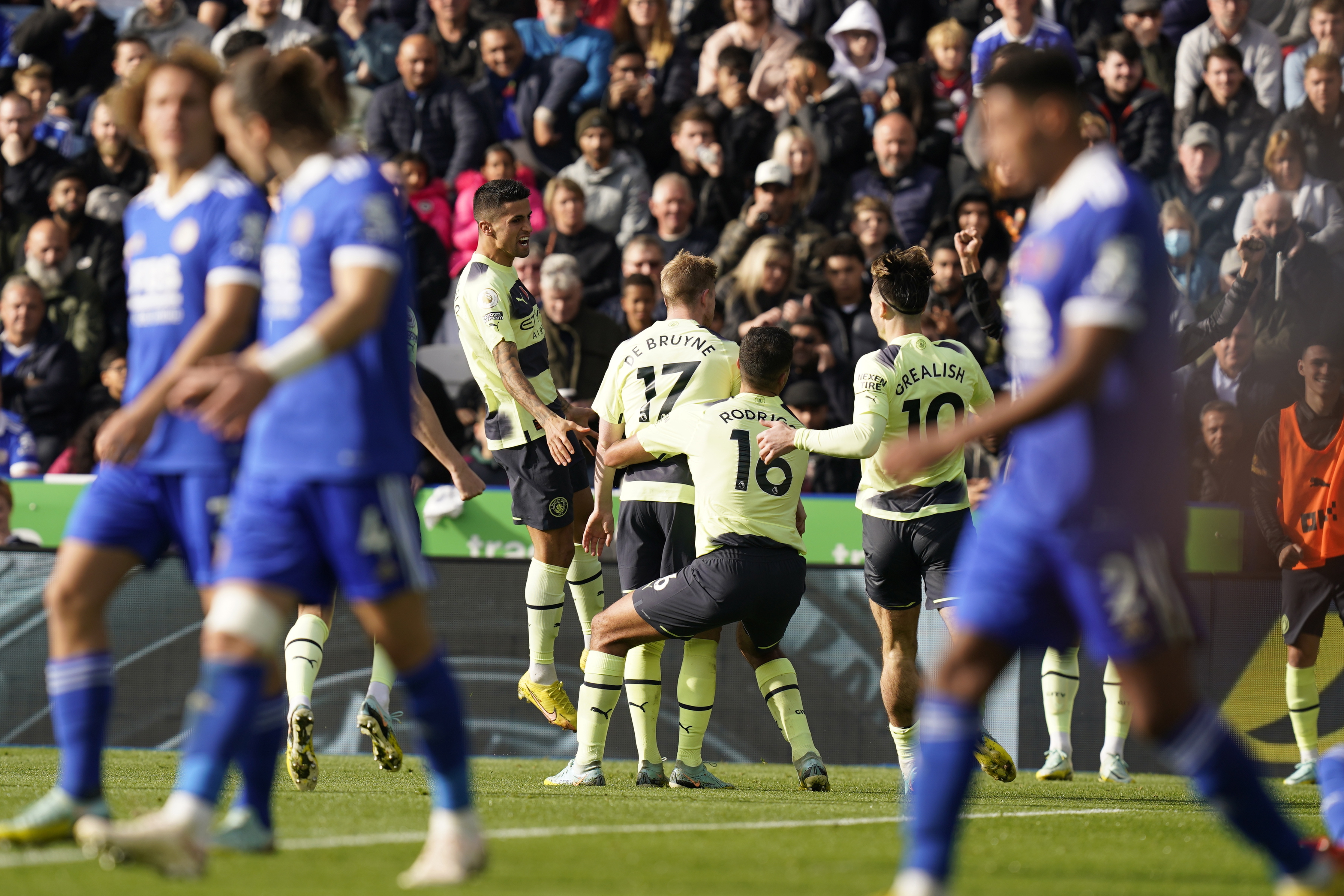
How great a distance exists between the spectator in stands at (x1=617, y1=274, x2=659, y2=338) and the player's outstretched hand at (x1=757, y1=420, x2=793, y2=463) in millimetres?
4469

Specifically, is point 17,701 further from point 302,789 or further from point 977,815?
point 977,815

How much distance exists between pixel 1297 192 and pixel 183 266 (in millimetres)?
10103

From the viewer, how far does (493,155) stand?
1361 cm

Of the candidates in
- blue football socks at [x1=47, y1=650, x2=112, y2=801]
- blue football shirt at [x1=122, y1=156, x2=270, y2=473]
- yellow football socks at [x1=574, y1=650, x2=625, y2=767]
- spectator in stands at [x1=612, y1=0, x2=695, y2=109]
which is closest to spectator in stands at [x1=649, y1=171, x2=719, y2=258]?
spectator in stands at [x1=612, y1=0, x2=695, y2=109]

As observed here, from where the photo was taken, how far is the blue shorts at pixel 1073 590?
3939 millimetres

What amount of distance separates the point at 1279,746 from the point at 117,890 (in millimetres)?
7962

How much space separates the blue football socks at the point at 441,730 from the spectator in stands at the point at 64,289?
9677mm

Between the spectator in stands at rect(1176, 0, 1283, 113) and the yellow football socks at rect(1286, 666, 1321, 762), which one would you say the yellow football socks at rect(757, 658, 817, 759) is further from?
the spectator in stands at rect(1176, 0, 1283, 113)

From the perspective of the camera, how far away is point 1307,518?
31.8 ft

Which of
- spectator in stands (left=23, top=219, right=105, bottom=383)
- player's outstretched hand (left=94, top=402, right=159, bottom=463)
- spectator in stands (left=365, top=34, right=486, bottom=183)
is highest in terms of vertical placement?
player's outstretched hand (left=94, top=402, right=159, bottom=463)

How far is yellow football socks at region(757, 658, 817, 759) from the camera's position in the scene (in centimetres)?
819

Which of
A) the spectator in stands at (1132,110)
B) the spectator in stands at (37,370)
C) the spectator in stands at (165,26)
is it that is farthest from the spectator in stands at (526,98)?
the spectator in stands at (1132,110)

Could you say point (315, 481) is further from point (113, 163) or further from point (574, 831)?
point (113, 163)

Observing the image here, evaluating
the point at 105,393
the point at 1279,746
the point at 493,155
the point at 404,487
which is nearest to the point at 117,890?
the point at 404,487
